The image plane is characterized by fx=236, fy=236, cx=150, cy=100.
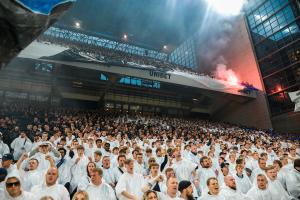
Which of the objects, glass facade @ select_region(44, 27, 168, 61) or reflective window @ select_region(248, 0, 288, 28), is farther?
reflective window @ select_region(248, 0, 288, 28)

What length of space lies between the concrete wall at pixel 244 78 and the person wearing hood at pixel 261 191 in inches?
826

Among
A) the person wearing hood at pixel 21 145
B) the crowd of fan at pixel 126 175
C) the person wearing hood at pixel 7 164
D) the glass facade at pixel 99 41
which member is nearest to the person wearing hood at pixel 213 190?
the crowd of fan at pixel 126 175

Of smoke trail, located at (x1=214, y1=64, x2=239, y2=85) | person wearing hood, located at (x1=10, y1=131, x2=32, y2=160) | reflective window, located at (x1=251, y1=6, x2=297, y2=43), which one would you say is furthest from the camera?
smoke trail, located at (x1=214, y1=64, x2=239, y2=85)

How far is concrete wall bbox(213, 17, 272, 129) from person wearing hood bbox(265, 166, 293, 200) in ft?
67.2

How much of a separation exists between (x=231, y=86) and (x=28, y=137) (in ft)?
61.6

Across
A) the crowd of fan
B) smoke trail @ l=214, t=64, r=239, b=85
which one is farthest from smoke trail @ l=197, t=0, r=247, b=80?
the crowd of fan

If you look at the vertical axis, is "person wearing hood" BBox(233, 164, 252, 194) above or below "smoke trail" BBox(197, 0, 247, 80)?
below

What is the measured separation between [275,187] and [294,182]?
54cm

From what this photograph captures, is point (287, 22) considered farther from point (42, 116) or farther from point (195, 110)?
point (42, 116)

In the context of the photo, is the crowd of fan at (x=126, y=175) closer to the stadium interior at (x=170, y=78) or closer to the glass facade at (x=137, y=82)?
the stadium interior at (x=170, y=78)

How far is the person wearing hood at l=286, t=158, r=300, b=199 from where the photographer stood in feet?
17.9

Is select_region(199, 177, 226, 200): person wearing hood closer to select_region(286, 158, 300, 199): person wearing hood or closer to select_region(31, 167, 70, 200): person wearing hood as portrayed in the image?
select_region(286, 158, 300, 199): person wearing hood

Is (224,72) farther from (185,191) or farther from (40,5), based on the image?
(40,5)

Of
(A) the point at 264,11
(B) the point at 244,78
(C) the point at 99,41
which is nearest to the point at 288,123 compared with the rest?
(B) the point at 244,78
